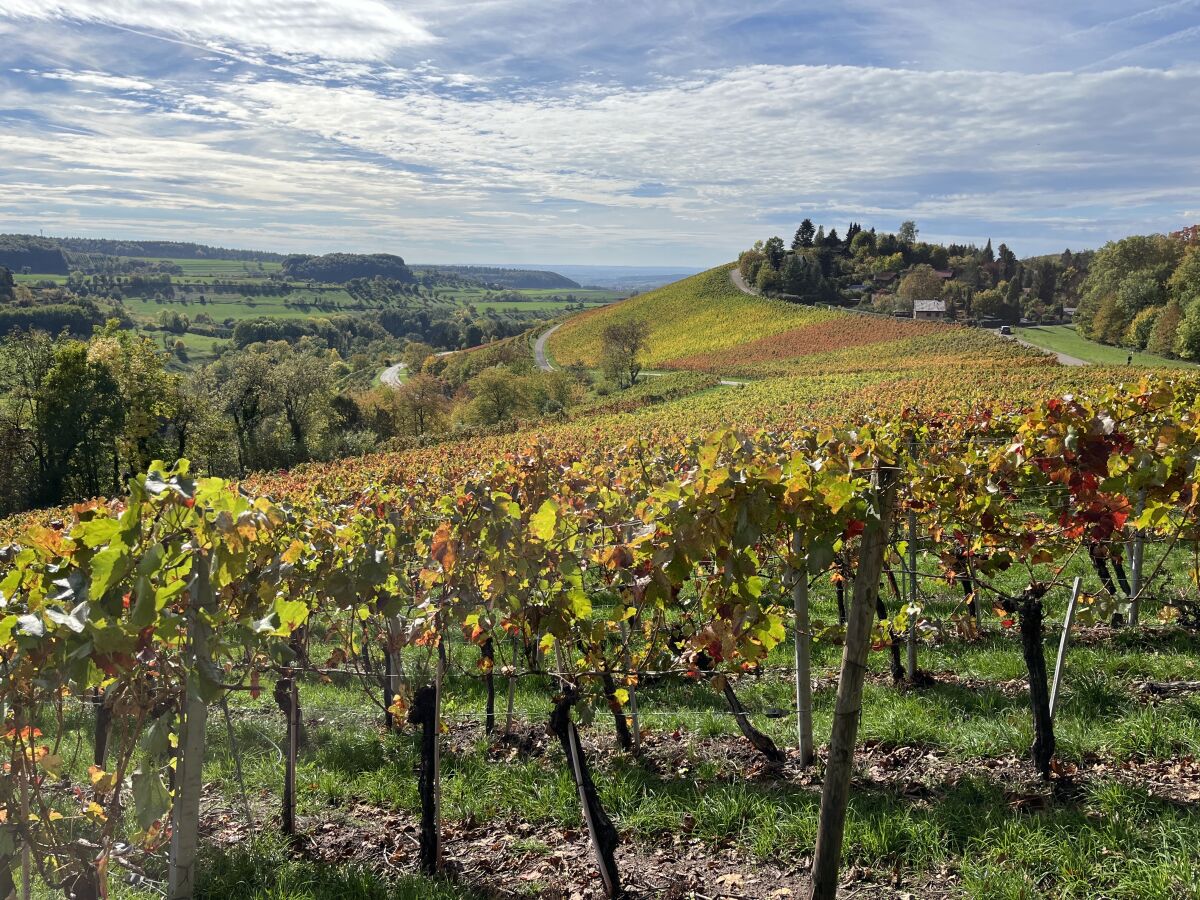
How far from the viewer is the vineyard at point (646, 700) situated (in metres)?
3.24

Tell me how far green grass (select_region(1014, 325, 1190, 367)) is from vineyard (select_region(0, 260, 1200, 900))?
51.0 meters

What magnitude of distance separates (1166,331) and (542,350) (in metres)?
74.1

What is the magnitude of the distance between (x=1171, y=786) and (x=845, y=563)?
2510mm

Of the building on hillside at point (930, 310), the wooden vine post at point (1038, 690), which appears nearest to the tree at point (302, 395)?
the wooden vine post at point (1038, 690)

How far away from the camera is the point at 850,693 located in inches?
124

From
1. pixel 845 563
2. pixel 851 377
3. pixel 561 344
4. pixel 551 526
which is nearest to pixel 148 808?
pixel 551 526

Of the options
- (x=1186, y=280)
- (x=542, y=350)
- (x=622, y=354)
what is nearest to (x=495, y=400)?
(x=622, y=354)

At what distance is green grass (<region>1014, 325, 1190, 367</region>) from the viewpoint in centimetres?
5195

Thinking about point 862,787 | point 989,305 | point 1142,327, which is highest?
point 989,305

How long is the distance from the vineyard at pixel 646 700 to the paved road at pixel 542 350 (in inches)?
3085

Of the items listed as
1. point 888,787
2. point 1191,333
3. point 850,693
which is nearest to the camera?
point 850,693

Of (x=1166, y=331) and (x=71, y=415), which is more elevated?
(x=1166, y=331)

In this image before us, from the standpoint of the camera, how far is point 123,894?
4234mm

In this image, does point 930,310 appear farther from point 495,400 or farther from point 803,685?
point 803,685
